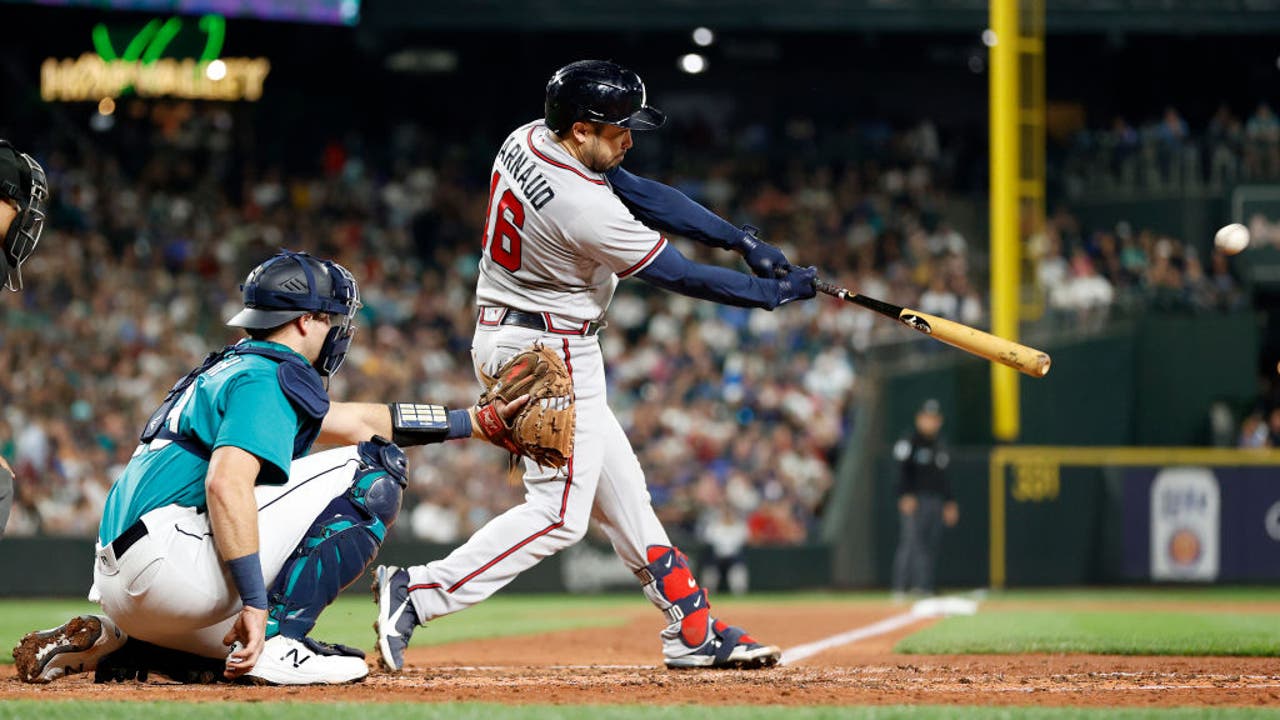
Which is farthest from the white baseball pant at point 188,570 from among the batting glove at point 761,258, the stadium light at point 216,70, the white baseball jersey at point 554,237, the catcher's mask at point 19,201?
the stadium light at point 216,70

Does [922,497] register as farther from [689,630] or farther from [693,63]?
[693,63]

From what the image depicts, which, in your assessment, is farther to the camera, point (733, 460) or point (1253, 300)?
point (1253, 300)

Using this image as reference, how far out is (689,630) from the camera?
5.01 metres

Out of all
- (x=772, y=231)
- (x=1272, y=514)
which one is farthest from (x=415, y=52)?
(x=1272, y=514)

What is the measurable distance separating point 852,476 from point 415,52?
1067 cm

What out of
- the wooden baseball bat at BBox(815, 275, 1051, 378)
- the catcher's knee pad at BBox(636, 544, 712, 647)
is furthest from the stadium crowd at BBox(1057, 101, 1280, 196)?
the catcher's knee pad at BBox(636, 544, 712, 647)

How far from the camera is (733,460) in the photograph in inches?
581

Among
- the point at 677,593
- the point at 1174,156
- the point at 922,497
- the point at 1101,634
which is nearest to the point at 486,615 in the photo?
the point at 922,497

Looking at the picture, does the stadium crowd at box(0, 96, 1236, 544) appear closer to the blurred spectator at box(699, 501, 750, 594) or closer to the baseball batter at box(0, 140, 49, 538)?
the blurred spectator at box(699, 501, 750, 594)

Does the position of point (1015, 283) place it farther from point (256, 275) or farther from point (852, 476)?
point (256, 275)

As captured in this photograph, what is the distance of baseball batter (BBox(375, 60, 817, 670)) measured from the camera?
4.66m

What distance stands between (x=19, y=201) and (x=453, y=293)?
13414 millimetres

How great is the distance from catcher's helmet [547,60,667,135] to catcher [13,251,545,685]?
86 centimetres

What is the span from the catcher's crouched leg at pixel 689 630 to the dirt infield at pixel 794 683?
0.10 m
